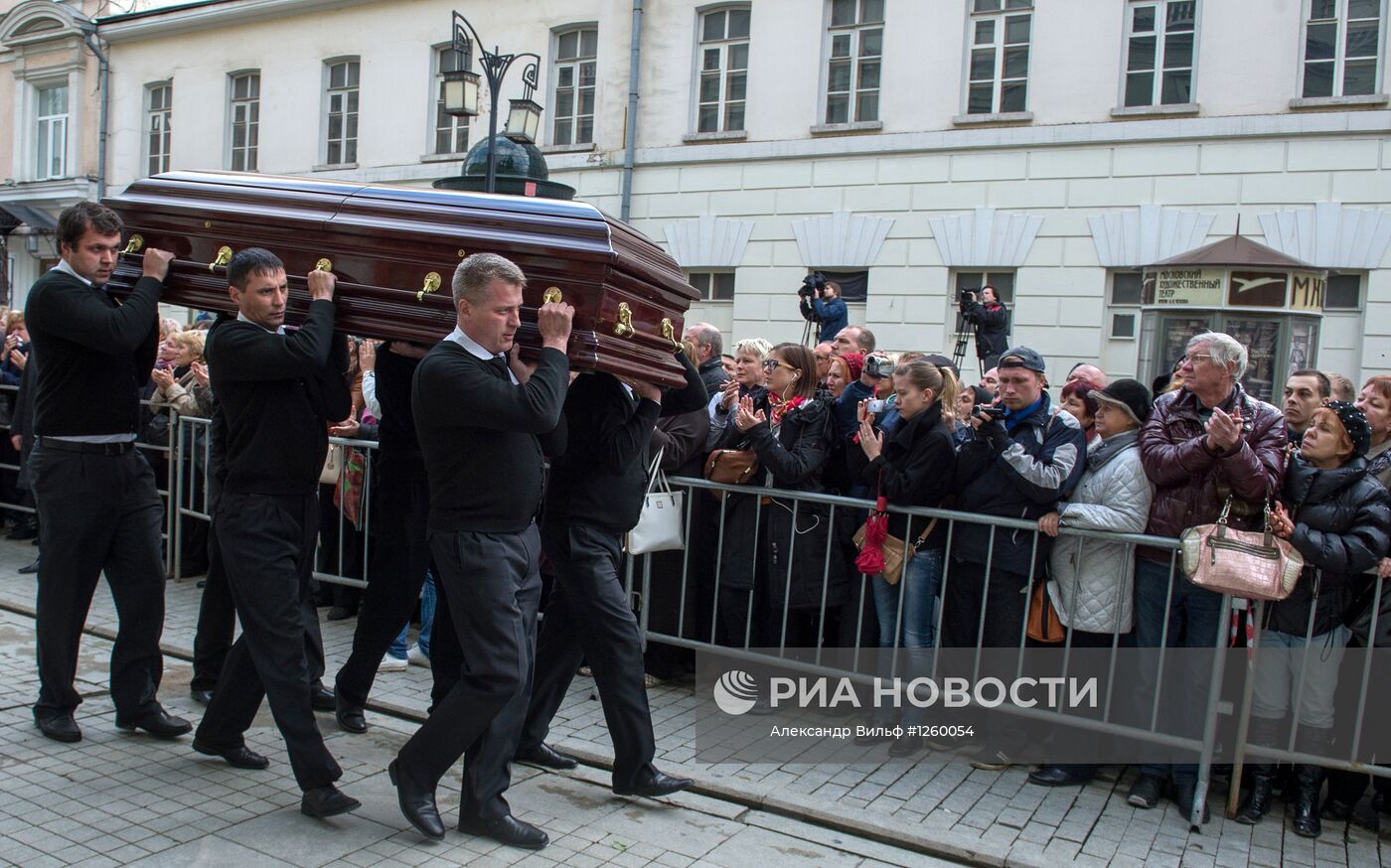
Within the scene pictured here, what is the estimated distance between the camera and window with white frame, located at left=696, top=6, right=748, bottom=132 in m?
16.4

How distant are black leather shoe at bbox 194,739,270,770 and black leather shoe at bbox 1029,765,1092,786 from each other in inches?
125

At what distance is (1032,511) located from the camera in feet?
16.6

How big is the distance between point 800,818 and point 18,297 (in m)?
26.2

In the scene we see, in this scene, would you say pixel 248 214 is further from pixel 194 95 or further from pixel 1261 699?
pixel 194 95

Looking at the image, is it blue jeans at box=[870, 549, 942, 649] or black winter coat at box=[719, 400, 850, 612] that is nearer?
blue jeans at box=[870, 549, 942, 649]

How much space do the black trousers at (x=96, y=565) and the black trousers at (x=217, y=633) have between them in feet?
0.91

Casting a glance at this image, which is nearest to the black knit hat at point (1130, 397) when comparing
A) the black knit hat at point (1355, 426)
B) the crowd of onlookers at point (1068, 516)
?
the crowd of onlookers at point (1068, 516)

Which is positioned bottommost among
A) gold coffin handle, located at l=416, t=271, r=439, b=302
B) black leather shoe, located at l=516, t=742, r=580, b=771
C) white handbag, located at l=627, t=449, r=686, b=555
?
black leather shoe, located at l=516, t=742, r=580, b=771

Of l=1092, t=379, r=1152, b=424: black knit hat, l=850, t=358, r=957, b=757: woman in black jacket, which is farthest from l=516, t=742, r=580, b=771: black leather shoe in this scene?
l=1092, t=379, r=1152, b=424: black knit hat

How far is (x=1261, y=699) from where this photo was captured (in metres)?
4.67

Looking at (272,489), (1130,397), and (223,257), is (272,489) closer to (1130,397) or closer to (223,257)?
(223,257)

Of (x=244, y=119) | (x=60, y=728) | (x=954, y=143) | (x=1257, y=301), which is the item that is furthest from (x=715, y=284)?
(x=60, y=728)

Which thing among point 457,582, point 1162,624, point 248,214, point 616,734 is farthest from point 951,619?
point 248,214

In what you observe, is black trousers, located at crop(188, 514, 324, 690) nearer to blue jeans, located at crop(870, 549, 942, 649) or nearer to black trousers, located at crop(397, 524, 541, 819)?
black trousers, located at crop(397, 524, 541, 819)
